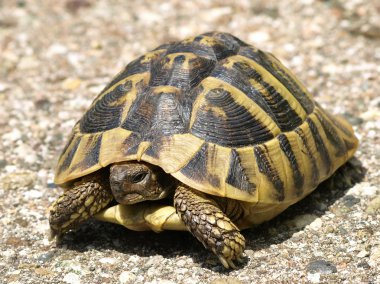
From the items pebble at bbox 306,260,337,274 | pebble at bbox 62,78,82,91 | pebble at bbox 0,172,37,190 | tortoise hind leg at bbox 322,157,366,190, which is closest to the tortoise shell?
tortoise hind leg at bbox 322,157,366,190

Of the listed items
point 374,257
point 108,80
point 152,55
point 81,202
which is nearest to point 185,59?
point 152,55

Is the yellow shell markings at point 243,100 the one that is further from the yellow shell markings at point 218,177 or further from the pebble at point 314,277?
the pebble at point 314,277

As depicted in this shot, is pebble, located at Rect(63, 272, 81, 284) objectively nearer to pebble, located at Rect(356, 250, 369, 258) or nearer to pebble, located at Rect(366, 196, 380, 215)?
pebble, located at Rect(356, 250, 369, 258)

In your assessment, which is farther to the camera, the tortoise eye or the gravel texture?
the gravel texture

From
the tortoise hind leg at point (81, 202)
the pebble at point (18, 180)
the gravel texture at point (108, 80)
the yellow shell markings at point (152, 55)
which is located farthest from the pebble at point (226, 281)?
the pebble at point (18, 180)

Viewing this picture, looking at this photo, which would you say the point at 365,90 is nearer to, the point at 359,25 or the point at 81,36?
the point at 359,25
